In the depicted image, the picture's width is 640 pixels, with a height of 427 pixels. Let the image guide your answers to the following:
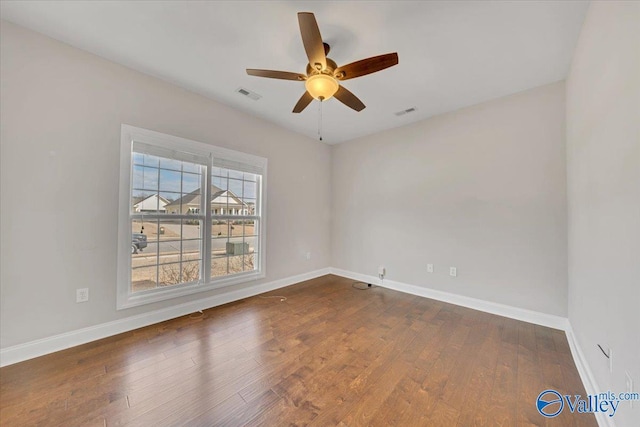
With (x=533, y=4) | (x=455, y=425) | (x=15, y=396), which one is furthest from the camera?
(x=533, y=4)

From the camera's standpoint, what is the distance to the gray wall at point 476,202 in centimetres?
263

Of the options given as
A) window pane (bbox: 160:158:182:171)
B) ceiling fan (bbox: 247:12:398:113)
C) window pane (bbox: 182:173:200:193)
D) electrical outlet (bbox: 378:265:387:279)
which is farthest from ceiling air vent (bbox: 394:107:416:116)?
window pane (bbox: 160:158:182:171)

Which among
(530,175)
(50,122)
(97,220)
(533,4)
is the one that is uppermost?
(533,4)

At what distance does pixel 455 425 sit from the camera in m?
1.38

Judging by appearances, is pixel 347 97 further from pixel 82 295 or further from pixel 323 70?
pixel 82 295

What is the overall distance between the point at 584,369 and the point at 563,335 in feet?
2.80

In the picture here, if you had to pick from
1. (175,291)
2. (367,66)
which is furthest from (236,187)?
(367,66)

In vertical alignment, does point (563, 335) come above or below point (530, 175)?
below

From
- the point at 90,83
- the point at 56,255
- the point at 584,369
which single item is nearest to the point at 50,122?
the point at 90,83

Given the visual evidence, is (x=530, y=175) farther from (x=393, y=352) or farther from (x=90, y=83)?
(x=90, y=83)

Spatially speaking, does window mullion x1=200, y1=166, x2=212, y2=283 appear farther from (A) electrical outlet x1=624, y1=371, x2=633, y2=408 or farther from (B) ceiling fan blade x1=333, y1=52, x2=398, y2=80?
(A) electrical outlet x1=624, y1=371, x2=633, y2=408

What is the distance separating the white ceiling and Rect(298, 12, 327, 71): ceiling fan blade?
0.31 m

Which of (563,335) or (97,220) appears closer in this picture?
(97,220)

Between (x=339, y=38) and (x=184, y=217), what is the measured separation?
2.60 meters
